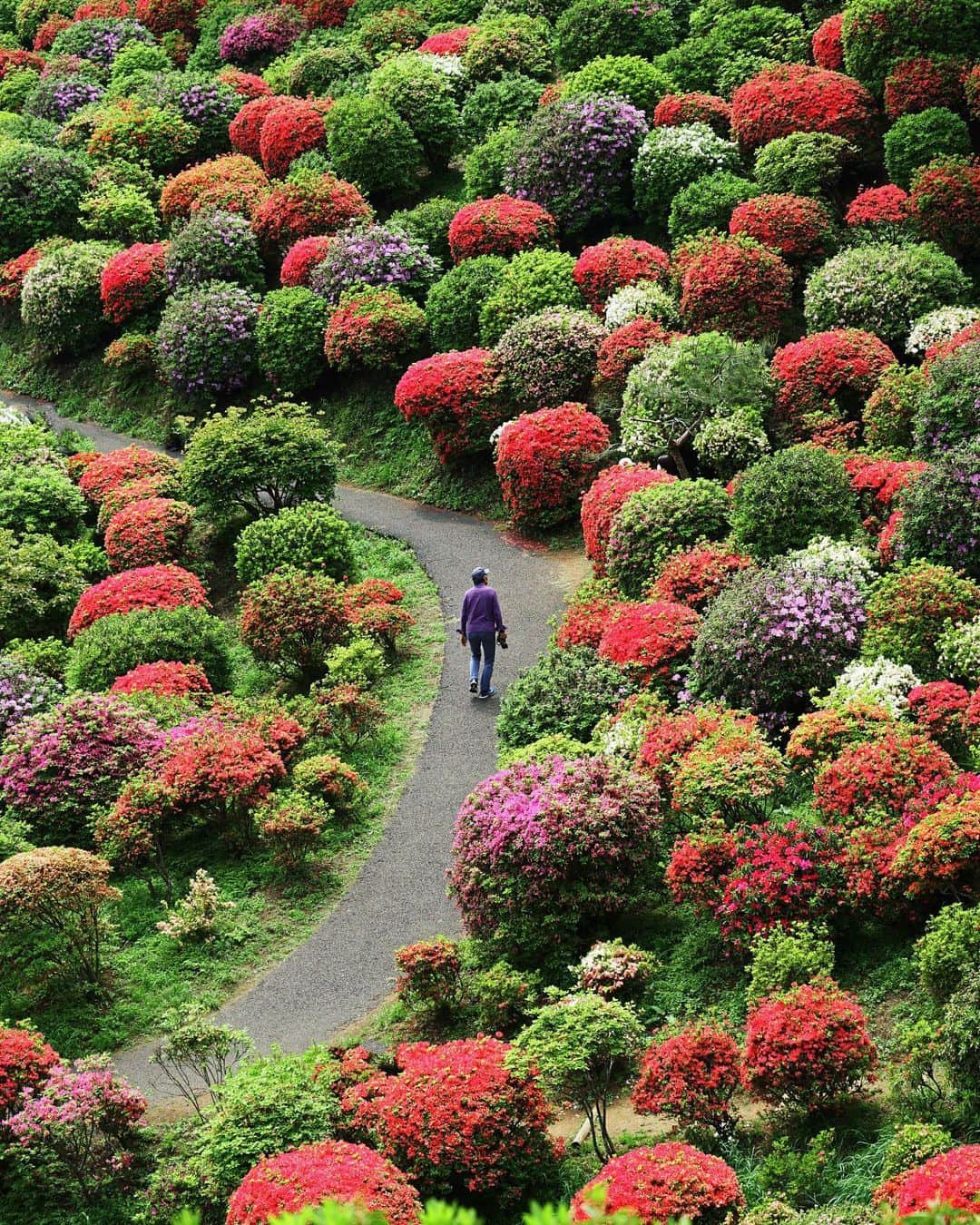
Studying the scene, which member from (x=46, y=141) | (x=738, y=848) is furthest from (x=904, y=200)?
(x=46, y=141)

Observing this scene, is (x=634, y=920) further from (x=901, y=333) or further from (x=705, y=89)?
(x=705, y=89)

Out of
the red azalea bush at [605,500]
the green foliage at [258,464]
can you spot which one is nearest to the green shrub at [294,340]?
the green foliage at [258,464]

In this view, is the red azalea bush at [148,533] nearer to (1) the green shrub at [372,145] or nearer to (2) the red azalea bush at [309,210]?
(2) the red azalea bush at [309,210]

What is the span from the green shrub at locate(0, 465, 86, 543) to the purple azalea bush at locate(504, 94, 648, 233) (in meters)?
9.63

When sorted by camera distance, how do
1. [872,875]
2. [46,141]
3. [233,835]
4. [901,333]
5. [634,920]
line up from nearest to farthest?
[872,875] → [634,920] → [233,835] → [901,333] → [46,141]

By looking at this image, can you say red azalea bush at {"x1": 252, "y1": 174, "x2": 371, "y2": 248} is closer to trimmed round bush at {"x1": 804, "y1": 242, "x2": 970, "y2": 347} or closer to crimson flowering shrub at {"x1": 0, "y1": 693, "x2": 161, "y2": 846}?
trimmed round bush at {"x1": 804, "y1": 242, "x2": 970, "y2": 347}

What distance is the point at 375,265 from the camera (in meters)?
28.4

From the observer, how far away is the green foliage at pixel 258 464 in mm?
23812

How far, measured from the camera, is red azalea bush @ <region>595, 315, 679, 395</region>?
23.9 m

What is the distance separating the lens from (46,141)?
3747 centimetres

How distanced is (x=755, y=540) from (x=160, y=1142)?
9.31 meters

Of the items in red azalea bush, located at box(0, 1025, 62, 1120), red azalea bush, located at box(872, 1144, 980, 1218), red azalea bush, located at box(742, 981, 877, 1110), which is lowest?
red azalea bush, located at box(0, 1025, 62, 1120)

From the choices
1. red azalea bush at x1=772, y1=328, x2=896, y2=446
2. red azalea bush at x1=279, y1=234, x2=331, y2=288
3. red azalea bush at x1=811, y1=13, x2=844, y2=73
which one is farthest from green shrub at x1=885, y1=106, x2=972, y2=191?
red azalea bush at x1=279, y1=234, x2=331, y2=288

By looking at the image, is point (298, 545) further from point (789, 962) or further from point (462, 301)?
point (789, 962)
